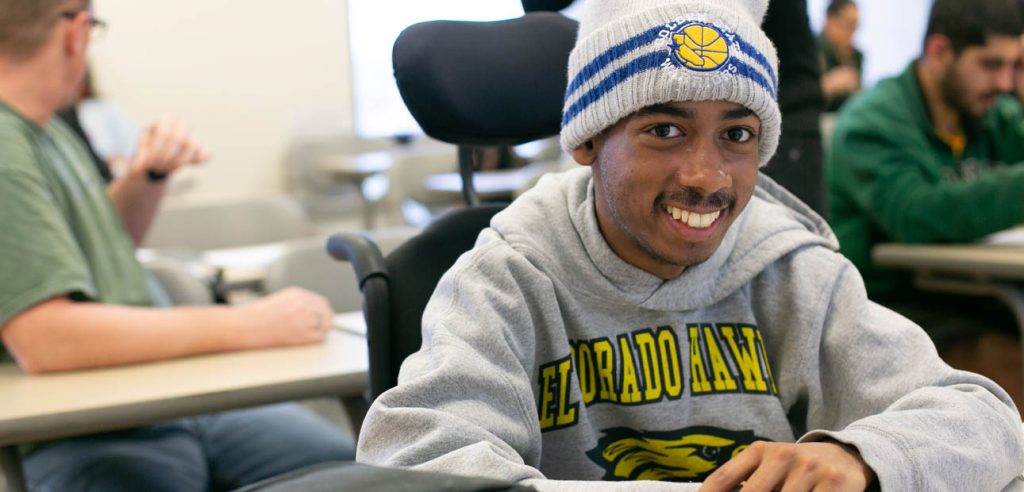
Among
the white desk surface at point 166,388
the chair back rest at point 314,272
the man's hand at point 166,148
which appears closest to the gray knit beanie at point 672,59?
the white desk surface at point 166,388

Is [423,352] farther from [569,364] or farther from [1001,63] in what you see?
[1001,63]

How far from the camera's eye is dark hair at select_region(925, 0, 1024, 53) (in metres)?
2.81

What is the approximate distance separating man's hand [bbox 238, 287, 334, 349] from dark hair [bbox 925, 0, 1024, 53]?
1937 mm

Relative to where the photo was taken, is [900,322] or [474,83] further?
[474,83]

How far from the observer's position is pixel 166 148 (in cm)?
204

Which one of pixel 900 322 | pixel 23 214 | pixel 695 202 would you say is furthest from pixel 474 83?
pixel 23 214

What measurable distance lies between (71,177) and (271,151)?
528 centimetres

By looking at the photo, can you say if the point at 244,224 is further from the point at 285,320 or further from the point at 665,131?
the point at 665,131

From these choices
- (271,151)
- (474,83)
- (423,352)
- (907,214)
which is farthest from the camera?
(271,151)

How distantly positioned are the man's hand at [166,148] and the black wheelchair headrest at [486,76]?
776 mm

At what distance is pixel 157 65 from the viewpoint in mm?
6555

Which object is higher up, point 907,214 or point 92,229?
point 92,229

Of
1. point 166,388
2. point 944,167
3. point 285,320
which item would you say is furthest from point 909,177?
point 166,388

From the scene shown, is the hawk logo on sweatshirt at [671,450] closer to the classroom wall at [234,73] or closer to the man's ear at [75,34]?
the man's ear at [75,34]
